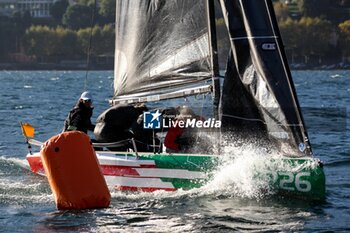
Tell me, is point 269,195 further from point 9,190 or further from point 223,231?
point 9,190

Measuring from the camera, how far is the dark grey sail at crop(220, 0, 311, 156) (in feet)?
45.1

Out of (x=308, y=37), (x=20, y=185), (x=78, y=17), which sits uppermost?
(x=78, y=17)

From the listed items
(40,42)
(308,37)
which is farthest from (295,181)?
(40,42)

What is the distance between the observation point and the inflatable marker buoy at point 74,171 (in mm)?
12828

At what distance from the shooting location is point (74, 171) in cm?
1284

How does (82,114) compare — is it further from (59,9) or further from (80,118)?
(59,9)

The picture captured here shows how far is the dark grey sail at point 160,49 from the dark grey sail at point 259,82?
1.71 feet

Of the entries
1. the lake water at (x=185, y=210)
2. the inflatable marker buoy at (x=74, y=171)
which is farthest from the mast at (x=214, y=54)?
the inflatable marker buoy at (x=74, y=171)

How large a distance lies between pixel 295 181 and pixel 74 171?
2881mm

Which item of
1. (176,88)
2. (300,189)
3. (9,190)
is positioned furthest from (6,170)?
(300,189)

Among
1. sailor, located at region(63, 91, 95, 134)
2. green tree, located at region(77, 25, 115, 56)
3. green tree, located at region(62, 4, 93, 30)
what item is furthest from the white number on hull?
green tree, located at region(62, 4, 93, 30)

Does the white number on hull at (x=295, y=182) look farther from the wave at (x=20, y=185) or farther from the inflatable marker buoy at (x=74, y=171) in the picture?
the wave at (x=20, y=185)

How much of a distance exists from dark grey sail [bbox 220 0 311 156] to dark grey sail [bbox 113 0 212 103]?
522mm

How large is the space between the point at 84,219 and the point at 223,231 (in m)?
1.81
